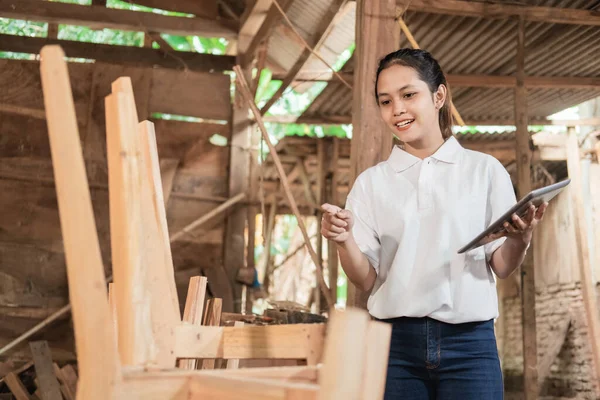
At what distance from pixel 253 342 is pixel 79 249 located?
550 mm

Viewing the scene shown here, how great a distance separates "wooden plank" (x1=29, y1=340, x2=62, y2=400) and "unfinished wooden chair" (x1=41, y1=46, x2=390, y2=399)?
16.1 feet

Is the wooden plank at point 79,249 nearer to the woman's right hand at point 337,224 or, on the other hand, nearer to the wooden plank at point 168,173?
the woman's right hand at point 337,224

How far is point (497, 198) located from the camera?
224 cm

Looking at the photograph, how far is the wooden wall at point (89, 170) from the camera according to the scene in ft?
24.1

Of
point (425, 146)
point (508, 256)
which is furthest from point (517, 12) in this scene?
point (508, 256)

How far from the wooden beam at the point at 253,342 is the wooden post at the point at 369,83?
67.3 inches

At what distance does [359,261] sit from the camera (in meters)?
2.21

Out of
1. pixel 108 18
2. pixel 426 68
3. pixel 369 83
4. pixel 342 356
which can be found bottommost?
pixel 342 356

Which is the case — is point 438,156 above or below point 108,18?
below

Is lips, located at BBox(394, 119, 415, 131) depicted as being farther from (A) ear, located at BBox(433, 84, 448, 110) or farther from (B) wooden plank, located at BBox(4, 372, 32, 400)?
(B) wooden plank, located at BBox(4, 372, 32, 400)

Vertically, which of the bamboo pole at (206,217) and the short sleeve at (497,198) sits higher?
the bamboo pole at (206,217)

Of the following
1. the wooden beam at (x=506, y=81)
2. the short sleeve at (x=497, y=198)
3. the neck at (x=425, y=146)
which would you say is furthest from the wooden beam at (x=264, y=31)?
the short sleeve at (x=497, y=198)

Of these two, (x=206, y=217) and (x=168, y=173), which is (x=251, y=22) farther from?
(x=206, y=217)

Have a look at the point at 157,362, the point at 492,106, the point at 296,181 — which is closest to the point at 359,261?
the point at 157,362
